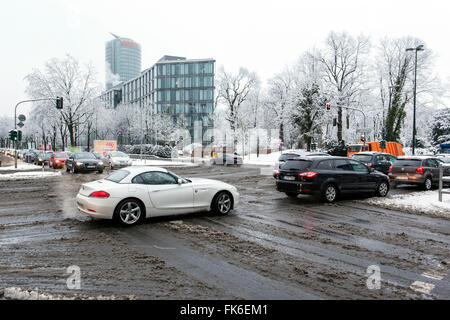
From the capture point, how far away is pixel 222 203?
9.13 metres

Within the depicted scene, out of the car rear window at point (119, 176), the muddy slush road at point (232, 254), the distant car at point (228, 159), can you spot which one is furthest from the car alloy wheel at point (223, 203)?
the distant car at point (228, 159)

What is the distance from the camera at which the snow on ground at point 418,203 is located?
10062 mm

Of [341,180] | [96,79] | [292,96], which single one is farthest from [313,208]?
[96,79]

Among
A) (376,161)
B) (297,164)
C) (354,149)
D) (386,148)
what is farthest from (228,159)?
(297,164)

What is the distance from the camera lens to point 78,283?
445 centimetres

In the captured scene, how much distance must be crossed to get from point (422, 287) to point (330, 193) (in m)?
7.14

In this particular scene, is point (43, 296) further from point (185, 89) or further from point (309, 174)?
point (185, 89)

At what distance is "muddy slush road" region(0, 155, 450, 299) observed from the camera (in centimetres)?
435

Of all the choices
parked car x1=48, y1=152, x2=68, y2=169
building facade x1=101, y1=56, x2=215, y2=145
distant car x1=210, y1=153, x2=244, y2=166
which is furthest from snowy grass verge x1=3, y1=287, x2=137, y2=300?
building facade x1=101, y1=56, x2=215, y2=145

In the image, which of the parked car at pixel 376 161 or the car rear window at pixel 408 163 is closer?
the car rear window at pixel 408 163

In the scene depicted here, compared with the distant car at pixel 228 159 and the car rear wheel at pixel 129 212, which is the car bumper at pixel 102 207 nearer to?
the car rear wheel at pixel 129 212
